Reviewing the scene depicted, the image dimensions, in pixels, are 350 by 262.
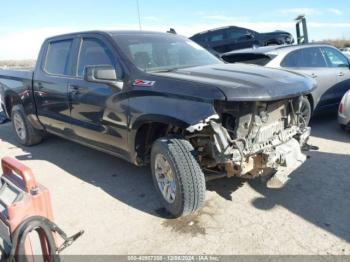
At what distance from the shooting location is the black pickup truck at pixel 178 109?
3.21 metres

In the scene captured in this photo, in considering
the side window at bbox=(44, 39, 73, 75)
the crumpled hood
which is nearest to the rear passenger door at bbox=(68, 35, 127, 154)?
the side window at bbox=(44, 39, 73, 75)

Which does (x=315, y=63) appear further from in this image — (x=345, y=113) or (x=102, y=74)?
(x=102, y=74)

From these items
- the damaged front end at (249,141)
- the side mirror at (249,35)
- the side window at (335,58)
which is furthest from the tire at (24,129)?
the side mirror at (249,35)

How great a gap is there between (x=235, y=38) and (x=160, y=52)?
10.2m

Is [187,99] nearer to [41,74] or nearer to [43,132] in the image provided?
[41,74]

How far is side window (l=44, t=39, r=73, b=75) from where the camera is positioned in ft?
16.4

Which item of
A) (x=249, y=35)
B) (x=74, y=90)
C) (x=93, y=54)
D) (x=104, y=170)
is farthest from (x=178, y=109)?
(x=249, y=35)

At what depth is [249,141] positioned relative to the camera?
3.36m

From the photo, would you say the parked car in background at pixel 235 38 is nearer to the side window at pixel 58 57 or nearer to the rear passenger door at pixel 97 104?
the side window at pixel 58 57

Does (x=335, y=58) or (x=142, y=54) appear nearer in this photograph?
(x=142, y=54)

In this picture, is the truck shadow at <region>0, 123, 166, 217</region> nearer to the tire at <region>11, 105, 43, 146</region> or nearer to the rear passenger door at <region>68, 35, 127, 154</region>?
the tire at <region>11, 105, 43, 146</region>

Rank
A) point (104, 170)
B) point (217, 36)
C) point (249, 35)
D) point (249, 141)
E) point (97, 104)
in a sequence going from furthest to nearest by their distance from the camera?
point (217, 36) → point (249, 35) → point (104, 170) → point (97, 104) → point (249, 141)

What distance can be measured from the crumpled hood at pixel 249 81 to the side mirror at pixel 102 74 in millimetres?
564

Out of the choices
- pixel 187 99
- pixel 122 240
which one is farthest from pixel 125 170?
pixel 187 99
